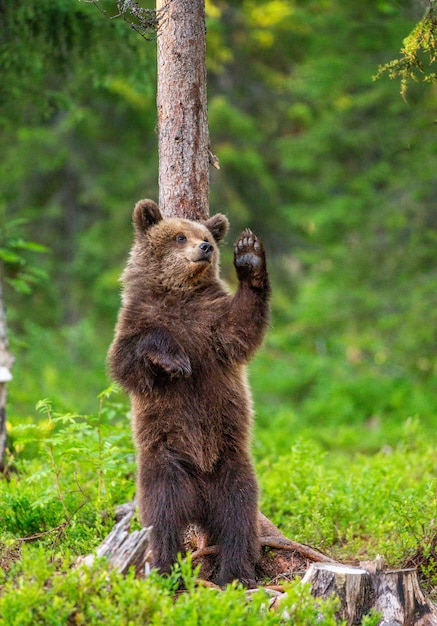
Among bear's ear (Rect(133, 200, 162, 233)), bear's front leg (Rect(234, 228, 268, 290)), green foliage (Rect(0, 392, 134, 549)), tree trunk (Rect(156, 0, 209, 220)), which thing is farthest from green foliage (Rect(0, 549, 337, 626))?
tree trunk (Rect(156, 0, 209, 220))

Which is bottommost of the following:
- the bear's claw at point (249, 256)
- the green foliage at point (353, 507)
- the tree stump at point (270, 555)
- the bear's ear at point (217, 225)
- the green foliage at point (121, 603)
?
the green foliage at point (121, 603)

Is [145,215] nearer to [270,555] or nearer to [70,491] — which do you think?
[70,491]

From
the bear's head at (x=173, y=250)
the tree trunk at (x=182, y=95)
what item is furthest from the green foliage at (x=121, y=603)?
the tree trunk at (x=182, y=95)

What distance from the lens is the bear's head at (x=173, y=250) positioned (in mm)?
5715

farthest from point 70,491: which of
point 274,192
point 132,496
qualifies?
point 274,192

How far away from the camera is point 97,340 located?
16.1 meters

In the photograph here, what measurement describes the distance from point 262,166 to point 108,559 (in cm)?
1293

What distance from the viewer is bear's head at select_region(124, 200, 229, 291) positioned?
5.71 m

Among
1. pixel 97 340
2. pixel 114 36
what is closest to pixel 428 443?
pixel 114 36

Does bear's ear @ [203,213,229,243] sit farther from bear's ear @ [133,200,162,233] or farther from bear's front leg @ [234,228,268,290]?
bear's front leg @ [234,228,268,290]

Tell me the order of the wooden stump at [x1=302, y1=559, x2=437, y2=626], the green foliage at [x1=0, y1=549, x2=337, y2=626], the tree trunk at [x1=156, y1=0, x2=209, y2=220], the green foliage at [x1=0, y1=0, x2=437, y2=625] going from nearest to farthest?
the green foliage at [x1=0, y1=549, x2=337, y2=626] < the wooden stump at [x1=302, y1=559, x2=437, y2=626] < the green foliage at [x1=0, y1=0, x2=437, y2=625] < the tree trunk at [x1=156, y1=0, x2=209, y2=220]

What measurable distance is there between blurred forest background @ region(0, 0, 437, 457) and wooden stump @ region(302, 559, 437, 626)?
15.0ft

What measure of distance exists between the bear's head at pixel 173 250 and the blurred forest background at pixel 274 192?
248 cm

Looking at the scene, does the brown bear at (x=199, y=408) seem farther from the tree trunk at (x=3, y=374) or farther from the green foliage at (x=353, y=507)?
the tree trunk at (x=3, y=374)
